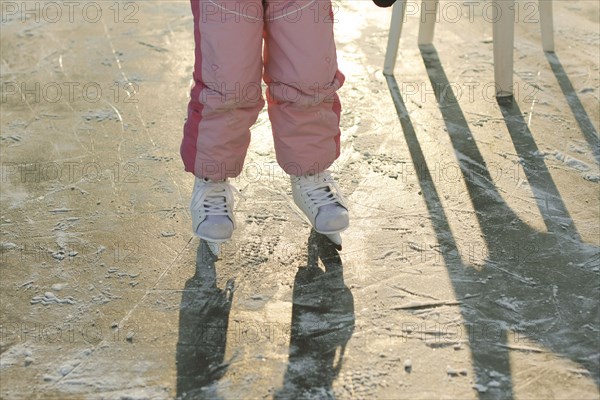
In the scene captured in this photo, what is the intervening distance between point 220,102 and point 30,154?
2.62 ft

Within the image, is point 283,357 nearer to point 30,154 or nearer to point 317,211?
point 317,211

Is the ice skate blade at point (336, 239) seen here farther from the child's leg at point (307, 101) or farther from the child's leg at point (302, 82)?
the child's leg at point (302, 82)

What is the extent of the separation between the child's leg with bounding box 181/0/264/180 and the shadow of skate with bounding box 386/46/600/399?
52 cm

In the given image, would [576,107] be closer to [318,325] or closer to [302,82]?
[302,82]

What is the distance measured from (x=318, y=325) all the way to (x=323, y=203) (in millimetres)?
326

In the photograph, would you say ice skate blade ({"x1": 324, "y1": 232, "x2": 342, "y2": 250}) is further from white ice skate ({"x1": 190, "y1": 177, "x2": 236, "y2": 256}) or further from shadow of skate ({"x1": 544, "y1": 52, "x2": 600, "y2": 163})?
shadow of skate ({"x1": 544, "y1": 52, "x2": 600, "y2": 163})

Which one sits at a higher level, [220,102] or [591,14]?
[220,102]

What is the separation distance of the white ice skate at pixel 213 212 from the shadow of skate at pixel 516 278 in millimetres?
481

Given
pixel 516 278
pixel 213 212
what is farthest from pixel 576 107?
pixel 213 212

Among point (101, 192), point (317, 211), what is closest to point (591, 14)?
point (317, 211)

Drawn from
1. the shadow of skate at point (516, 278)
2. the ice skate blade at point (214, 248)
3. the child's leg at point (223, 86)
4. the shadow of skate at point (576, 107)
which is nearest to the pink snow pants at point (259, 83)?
the child's leg at point (223, 86)

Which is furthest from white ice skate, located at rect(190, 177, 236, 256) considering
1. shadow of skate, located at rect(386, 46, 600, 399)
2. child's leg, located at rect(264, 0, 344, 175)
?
shadow of skate, located at rect(386, 46, 600, 399)

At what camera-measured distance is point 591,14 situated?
321 centimetres

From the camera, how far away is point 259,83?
1.87 m
